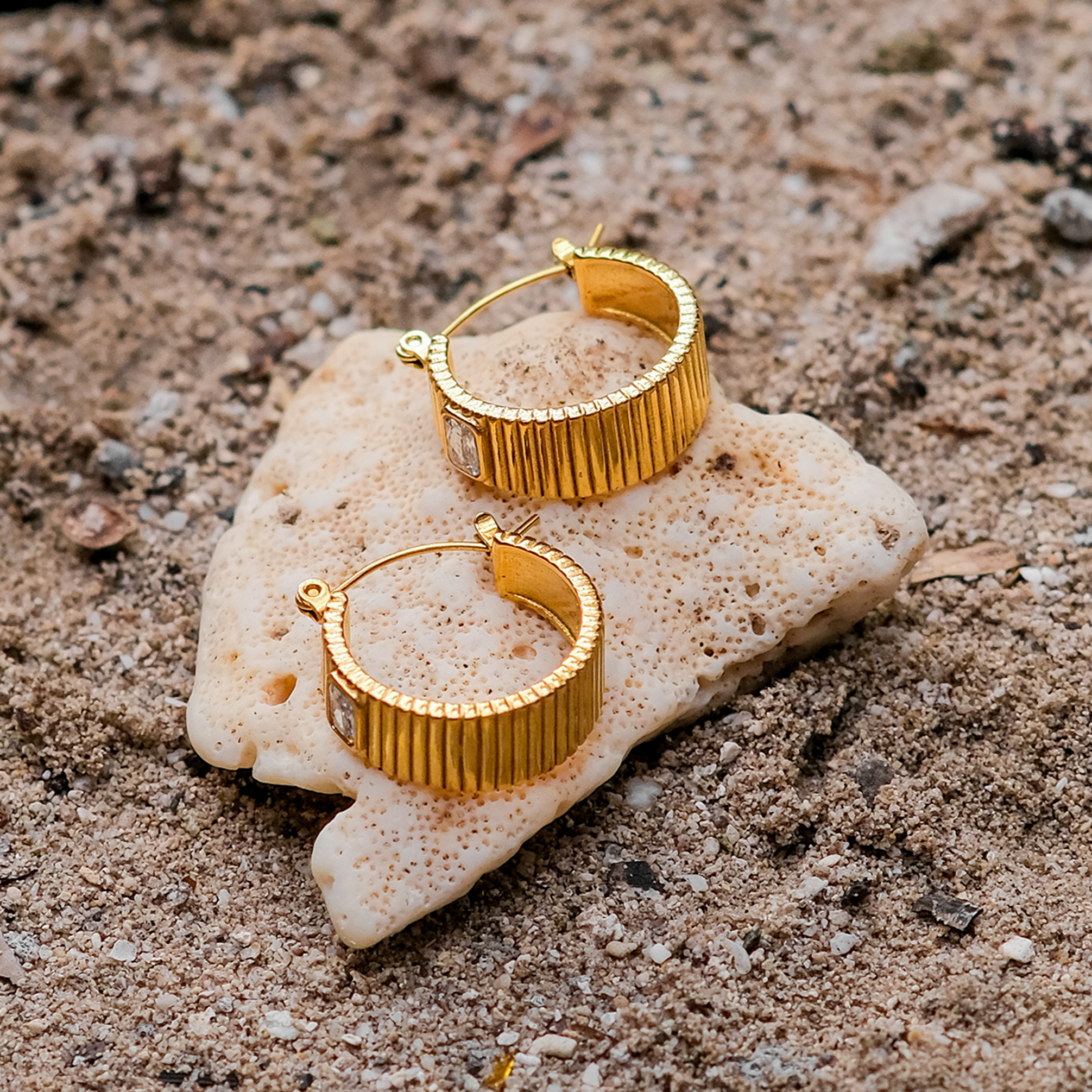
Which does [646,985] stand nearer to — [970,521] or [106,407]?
[970,521]

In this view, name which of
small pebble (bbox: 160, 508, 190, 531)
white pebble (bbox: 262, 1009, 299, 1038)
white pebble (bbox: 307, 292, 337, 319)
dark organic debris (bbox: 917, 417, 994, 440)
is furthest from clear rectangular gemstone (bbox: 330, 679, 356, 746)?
dark organic debris (bbox: 917, 417, 994, 440)

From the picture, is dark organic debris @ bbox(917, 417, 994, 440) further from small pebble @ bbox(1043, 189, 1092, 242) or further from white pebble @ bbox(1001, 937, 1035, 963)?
white pebble @ bbox(1001, 937, 1035, 963)

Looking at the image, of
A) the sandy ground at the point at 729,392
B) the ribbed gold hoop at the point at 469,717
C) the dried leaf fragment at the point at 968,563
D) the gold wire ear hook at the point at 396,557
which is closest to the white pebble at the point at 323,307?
the sandy ground at the point at 729,392

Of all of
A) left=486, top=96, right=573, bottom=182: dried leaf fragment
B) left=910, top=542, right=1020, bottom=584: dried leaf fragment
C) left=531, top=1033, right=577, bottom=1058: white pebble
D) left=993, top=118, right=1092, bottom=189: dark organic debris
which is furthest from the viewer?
left=486, top=96, right=573, bottom=182: dried leaf fragment

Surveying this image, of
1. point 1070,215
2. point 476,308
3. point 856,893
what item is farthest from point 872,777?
point 1070,215

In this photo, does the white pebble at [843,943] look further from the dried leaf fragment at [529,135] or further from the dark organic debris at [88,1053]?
the dried leaf fragment at [529,135]

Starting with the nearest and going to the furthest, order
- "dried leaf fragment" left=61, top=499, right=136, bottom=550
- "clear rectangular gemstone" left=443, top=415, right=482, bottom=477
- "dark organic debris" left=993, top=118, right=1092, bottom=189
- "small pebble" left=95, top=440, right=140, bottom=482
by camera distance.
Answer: "clear rectangular gemstone" left=443, top=415, right=482, bottom=477
"dried leaf fragment" left=61, top=499, right=136, bottom=550
"small pebble" left=95, top=440, right=140, bottom=482
"dark organic debris" left=993, top=118, right=1092, bottom=189

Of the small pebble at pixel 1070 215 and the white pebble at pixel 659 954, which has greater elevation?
the small pebble at pixel 1070 215
